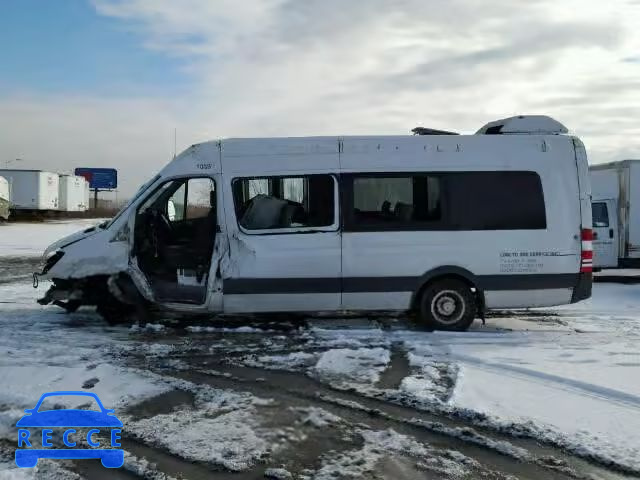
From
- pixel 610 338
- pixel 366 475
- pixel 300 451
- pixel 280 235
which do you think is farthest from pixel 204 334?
pixel 610 338

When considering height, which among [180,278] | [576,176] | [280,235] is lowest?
[180,278]

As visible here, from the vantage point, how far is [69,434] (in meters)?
4.14

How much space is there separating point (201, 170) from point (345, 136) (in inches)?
77.3

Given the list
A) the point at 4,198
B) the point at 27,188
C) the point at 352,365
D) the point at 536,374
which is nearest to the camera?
the point at 536,374

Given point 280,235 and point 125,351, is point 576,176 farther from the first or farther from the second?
point 125,351

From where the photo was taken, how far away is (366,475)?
3572 mm

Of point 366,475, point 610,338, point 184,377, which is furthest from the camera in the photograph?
point 610,338

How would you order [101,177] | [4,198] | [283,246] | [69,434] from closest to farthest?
[69,434] < [283,246] < [4,198] < [101,177]

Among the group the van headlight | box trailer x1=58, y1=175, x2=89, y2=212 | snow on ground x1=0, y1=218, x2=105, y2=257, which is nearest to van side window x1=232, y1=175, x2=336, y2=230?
the van headlight

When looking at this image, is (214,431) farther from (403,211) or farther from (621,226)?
(621,226)

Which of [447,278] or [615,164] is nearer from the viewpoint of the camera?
[447,278]

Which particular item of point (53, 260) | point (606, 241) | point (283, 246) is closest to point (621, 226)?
point (606, 241)

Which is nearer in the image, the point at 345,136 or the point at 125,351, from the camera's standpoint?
the point at 125,351

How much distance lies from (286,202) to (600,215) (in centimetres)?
975
